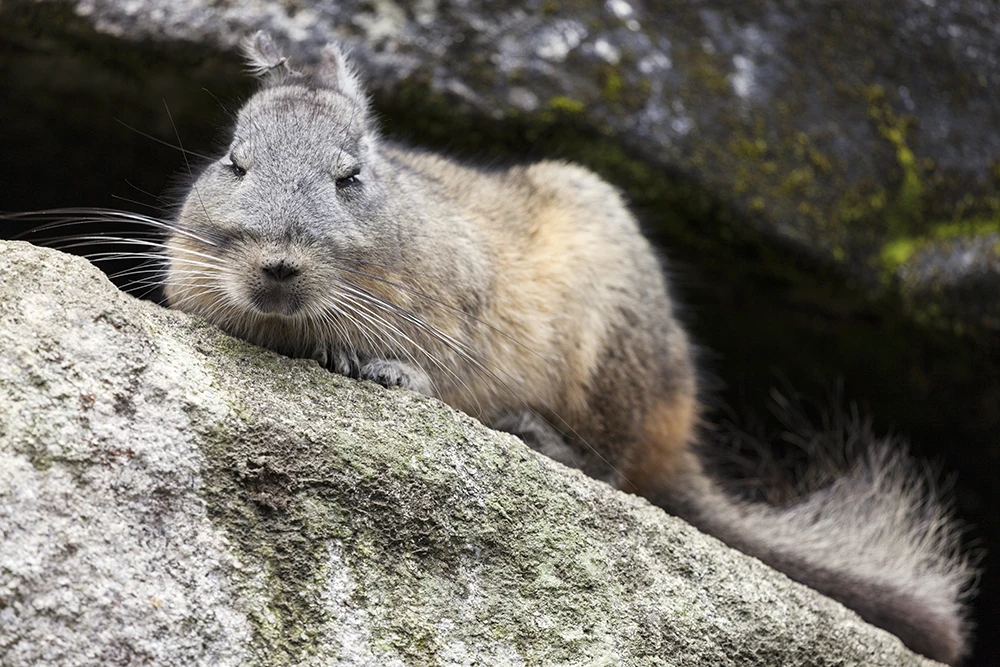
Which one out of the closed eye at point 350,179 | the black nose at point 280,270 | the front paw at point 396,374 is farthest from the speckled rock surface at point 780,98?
the black nose at point 280,270

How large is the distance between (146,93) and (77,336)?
3.03 meters

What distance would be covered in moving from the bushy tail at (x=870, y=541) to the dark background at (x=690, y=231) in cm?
43

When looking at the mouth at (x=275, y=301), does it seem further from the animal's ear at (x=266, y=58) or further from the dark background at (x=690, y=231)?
the dark background at (x=690, y=231)

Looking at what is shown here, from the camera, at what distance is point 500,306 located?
4832 millimetres

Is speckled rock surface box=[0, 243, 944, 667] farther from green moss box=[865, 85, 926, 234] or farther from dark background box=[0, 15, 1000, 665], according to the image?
green moss box=[865, 85, 926, 234]

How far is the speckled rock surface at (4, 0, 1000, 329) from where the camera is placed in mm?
5742

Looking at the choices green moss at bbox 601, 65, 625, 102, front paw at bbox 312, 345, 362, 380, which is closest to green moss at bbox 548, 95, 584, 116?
green moss at bbox 601, 65, 625, 102

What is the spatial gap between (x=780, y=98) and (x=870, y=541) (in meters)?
2.58

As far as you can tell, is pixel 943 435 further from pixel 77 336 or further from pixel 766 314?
pixel 77 336

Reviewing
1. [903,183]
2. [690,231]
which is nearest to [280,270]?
[690,231]

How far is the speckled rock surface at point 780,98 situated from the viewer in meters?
5.74

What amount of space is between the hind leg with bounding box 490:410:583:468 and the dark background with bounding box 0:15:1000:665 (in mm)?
1752

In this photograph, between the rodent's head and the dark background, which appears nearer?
the rodent's head

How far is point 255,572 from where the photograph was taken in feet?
10.1
